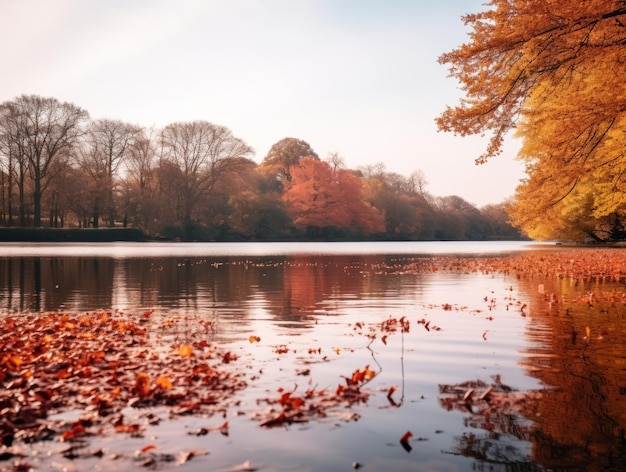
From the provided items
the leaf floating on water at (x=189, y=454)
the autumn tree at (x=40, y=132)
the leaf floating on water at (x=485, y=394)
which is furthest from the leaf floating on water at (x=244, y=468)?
the autumn tree at (x=40, y=132)

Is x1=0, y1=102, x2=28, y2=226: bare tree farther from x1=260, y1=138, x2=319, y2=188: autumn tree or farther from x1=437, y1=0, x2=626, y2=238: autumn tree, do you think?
x1=437, y1=0, x2=626, y2=238: autumn tree

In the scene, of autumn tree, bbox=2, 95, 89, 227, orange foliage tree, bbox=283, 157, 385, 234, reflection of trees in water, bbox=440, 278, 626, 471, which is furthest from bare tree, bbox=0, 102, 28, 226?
reflection of trees in water, bbox=440, 278, 626, 471

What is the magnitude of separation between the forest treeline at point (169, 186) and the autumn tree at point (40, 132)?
11cm

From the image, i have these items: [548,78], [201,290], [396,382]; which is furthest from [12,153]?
[396,382]

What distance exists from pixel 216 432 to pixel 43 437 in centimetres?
134

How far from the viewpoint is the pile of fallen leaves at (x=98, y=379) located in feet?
16.6

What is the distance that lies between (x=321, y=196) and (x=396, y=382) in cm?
7802

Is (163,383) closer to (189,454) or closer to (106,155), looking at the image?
(189,454)

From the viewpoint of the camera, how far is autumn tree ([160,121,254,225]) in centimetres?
7812

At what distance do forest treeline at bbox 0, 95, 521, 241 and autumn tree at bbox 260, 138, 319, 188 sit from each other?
0.28m

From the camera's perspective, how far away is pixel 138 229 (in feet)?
245

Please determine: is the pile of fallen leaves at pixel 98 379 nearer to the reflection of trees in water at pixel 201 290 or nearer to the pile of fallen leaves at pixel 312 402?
the pile of fallen leaves at pixel 312 402

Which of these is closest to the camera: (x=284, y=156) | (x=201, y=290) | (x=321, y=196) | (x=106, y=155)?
(x=201, y=290)

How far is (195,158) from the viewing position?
7962 cm
